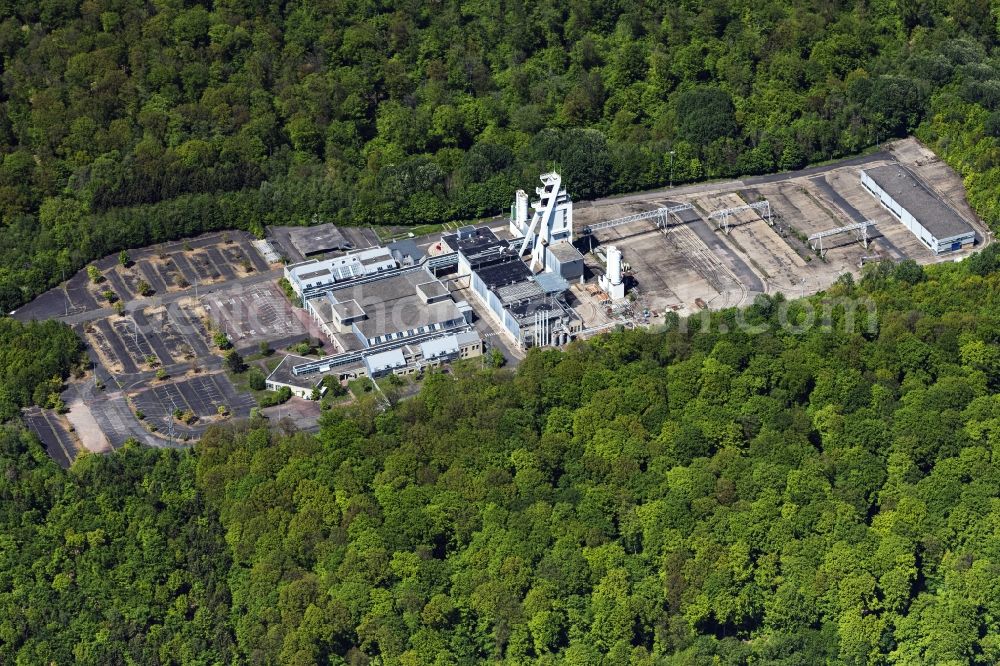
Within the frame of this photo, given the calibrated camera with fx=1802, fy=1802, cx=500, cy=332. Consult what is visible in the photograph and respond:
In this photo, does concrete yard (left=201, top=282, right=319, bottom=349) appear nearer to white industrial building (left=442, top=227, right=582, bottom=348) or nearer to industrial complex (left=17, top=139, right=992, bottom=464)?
industrial complex (left=17, top=139, right=992, bottom=464)

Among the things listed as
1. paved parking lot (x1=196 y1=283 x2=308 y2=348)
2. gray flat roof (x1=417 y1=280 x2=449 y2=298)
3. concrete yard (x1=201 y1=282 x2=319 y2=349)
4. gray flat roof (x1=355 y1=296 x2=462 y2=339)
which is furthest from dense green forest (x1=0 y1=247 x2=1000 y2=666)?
paved parking lot (x1=196 y1=283 x2=308 y2=348)

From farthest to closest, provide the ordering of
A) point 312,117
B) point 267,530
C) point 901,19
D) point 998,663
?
point 901,19 → point 312,117 → point 267,530 → point 998,663

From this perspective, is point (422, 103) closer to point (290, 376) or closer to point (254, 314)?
point (254, 314)

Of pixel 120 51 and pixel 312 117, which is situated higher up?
pixel 120 51

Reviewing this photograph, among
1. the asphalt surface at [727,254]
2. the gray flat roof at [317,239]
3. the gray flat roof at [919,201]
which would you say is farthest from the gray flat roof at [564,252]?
the gray flat roof at [919,201]

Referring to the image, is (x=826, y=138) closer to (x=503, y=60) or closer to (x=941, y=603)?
(x=503, y=60)

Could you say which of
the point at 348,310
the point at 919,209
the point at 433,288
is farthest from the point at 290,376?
the point at 919,209

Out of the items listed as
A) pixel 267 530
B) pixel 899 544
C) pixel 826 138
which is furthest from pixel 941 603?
pixel 826 138
